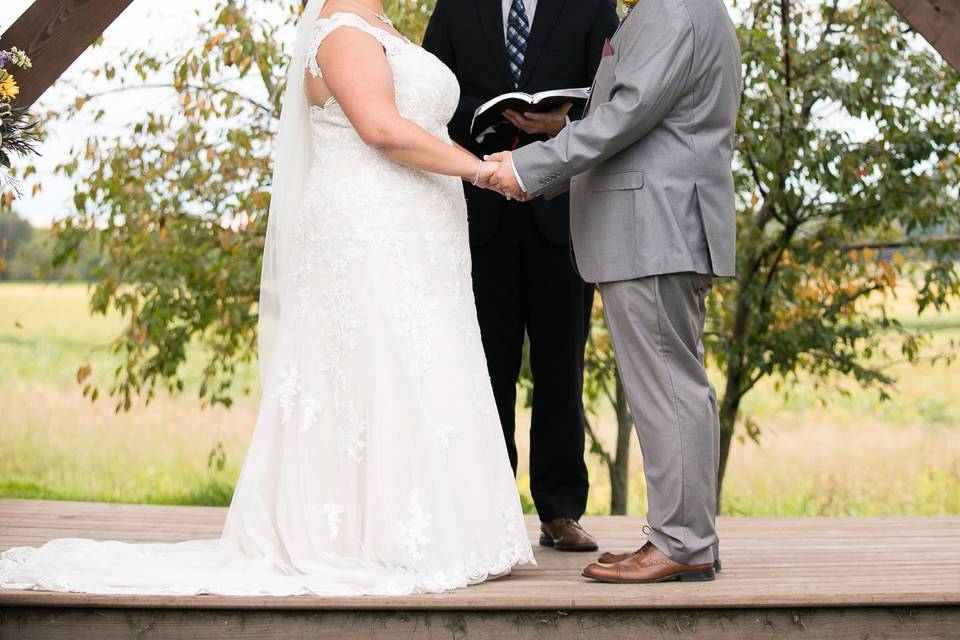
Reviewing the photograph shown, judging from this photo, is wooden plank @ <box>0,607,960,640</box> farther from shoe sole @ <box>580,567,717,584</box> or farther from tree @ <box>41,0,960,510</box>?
tree @ <box>41,0,960,510</box>

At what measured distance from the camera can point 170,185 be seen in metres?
5.28

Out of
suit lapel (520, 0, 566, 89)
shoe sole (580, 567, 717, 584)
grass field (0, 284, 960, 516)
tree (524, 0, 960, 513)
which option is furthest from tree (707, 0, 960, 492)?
shoe sole (580, 567, 717, 584)

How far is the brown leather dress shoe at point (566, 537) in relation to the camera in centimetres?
331

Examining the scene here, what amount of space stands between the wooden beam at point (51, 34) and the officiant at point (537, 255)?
110cm

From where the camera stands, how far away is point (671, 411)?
269cm

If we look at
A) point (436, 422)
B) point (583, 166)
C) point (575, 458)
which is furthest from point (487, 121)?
point (575, 458)

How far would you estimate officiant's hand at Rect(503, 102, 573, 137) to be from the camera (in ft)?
10.0

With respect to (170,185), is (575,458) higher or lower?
lower

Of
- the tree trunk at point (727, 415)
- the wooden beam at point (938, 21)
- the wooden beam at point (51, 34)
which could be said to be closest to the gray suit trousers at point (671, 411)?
the wooden beam at point (938, 21)

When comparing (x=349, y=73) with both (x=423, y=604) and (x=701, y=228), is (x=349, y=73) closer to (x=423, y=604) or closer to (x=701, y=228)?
(x=701, y=228)

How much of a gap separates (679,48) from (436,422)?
111 centimetres

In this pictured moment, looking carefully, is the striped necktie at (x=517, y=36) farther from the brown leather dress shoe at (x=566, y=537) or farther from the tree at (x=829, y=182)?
the tree at (x=829, y=182)

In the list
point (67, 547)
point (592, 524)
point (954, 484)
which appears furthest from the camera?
point (954, 484)

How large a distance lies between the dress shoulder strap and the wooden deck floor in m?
1.39
